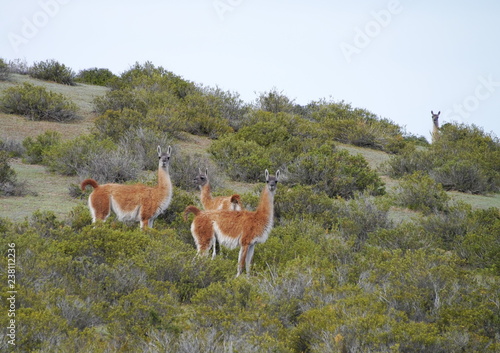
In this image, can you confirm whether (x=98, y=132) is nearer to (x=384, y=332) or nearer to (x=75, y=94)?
(x=75, y=94)

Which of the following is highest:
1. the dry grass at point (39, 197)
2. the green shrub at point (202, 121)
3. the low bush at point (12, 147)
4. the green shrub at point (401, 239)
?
the green shrub at point (202, 121)

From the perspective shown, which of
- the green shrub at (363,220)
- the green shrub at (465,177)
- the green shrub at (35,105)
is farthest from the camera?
the green shrub at (35,105)

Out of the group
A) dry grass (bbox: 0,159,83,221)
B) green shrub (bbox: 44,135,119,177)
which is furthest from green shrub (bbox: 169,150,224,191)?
dry grass (bbox: 0,159,83,221)

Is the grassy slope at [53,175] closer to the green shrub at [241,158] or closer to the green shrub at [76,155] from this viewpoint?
the green shrub at [76,155]

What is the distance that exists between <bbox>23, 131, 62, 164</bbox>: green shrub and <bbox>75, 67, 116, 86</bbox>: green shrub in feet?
45.8

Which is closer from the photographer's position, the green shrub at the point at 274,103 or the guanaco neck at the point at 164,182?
the guanaco neck at the point at 164,182

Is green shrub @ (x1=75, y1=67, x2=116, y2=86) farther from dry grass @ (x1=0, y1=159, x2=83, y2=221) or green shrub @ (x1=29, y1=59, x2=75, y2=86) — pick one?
dry grass @ (x1=0, y1=159, x2=83, y2=221)

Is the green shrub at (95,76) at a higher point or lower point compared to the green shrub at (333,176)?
higher

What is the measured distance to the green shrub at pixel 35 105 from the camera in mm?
19391

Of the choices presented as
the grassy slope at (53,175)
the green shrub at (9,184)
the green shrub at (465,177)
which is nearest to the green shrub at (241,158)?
the grassy slope at (53,175)

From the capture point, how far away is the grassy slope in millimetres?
11086

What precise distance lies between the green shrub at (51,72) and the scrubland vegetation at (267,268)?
10.0m

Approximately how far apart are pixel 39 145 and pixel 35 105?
4.46m

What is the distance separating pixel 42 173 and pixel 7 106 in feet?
21.3
